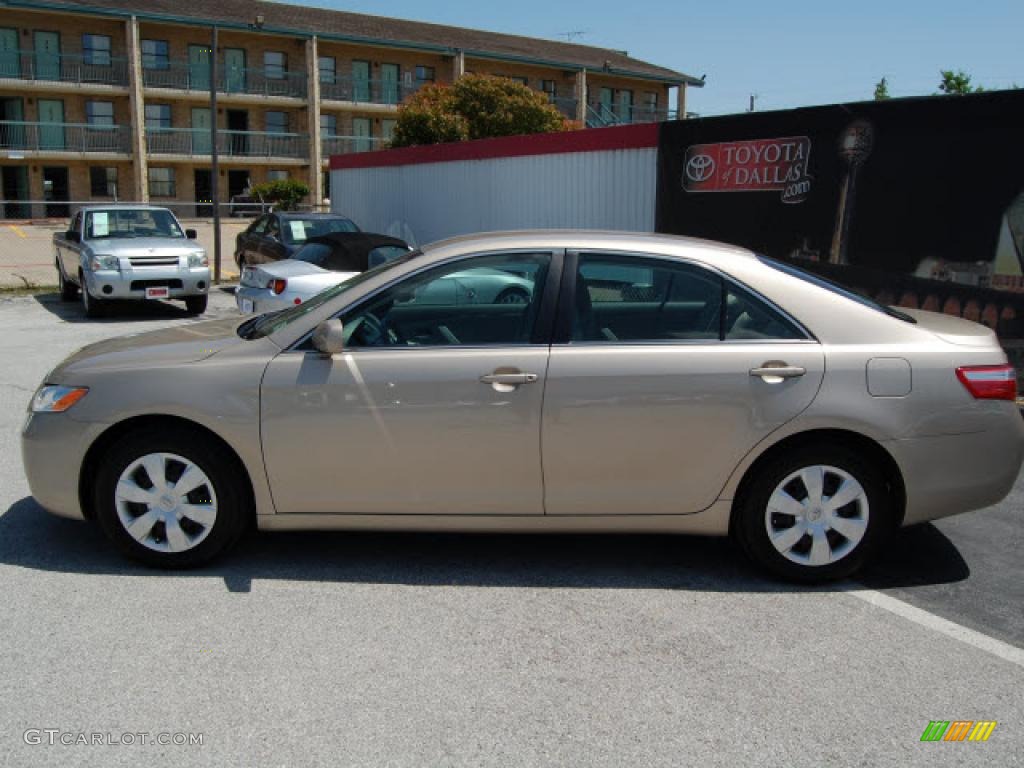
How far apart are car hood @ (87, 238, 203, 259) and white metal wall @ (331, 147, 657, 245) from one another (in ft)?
16.3

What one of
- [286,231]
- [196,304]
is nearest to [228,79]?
[286,231]

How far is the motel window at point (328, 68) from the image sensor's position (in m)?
45.1

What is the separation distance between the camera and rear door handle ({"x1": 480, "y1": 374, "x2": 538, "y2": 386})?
14.2 feet

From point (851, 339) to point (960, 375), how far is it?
0.51 meters

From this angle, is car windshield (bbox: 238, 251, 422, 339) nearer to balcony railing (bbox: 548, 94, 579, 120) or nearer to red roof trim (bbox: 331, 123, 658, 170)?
red roof trim (bbox: 331, 123, 658, 170)

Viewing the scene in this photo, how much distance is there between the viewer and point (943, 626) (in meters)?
4.09

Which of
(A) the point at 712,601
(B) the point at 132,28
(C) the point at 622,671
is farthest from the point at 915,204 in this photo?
(B) the point at 132,28

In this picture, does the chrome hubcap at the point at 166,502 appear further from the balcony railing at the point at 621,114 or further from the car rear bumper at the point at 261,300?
the balcony railing at the point at 621,114

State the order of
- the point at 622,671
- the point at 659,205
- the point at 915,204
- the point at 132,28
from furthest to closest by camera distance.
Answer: the point at 132,28, the point at 659,205, the point at 915,204, the point at 622,671

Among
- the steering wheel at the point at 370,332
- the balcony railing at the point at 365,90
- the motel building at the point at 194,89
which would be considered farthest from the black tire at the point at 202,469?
the balcony railing at the point at 365,90

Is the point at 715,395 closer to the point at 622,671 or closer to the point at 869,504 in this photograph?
the point at 869,504

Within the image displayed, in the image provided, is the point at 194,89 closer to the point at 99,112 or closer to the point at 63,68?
the point at 99,112

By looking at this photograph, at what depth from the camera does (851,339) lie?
4395 millimetres

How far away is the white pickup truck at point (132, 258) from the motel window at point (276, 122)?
30.0 meters
